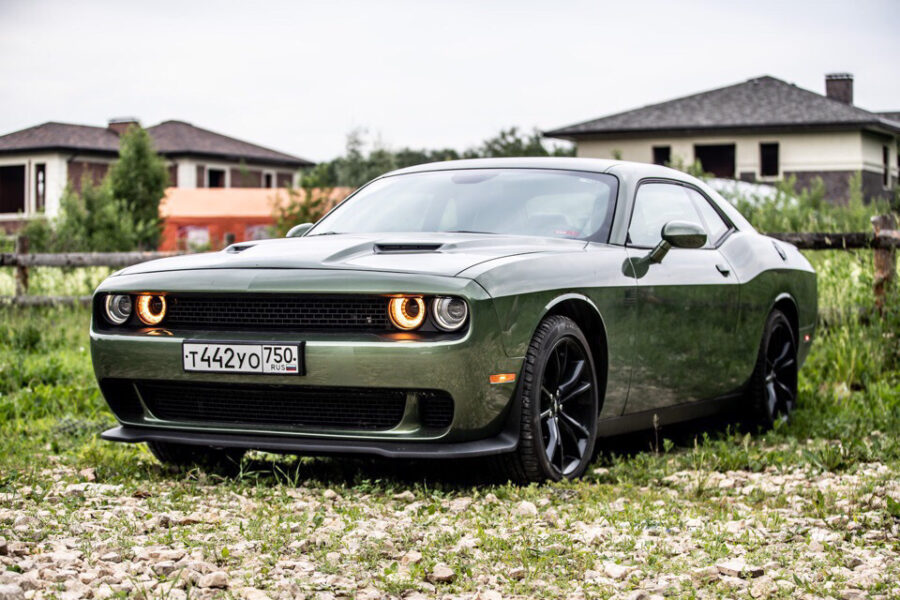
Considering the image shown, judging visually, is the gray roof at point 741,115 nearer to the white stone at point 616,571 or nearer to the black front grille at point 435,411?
the black front grille at point 435,411

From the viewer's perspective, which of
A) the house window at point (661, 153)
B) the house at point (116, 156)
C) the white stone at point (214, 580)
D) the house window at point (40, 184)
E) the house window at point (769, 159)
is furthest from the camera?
the house window at point (40, 184)

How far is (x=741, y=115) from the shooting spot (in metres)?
43.5

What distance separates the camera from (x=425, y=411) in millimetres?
4961

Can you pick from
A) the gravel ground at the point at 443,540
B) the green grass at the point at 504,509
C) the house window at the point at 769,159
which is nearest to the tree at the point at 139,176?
the house window at the point at 769,159

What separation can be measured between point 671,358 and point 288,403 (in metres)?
2.18

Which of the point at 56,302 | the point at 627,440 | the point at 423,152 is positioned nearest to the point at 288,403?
the point at 627,440

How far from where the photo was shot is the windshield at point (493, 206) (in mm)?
6027

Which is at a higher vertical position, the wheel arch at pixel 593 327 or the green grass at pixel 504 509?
the wheel arch at pixel 593 327

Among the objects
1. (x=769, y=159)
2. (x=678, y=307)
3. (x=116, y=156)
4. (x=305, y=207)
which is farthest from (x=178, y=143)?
(x=678, y=307)

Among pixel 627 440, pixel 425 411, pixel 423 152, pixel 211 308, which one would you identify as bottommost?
pixel 627 440

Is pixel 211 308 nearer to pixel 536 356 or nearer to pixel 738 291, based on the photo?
pixel 536 356

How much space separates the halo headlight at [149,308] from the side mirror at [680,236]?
96.6 inches

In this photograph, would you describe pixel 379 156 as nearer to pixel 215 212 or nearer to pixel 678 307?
pixel 215 212

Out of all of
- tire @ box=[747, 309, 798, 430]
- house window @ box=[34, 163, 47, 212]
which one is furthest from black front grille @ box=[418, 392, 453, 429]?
house window @ box=[34, 163, 47, 212]
